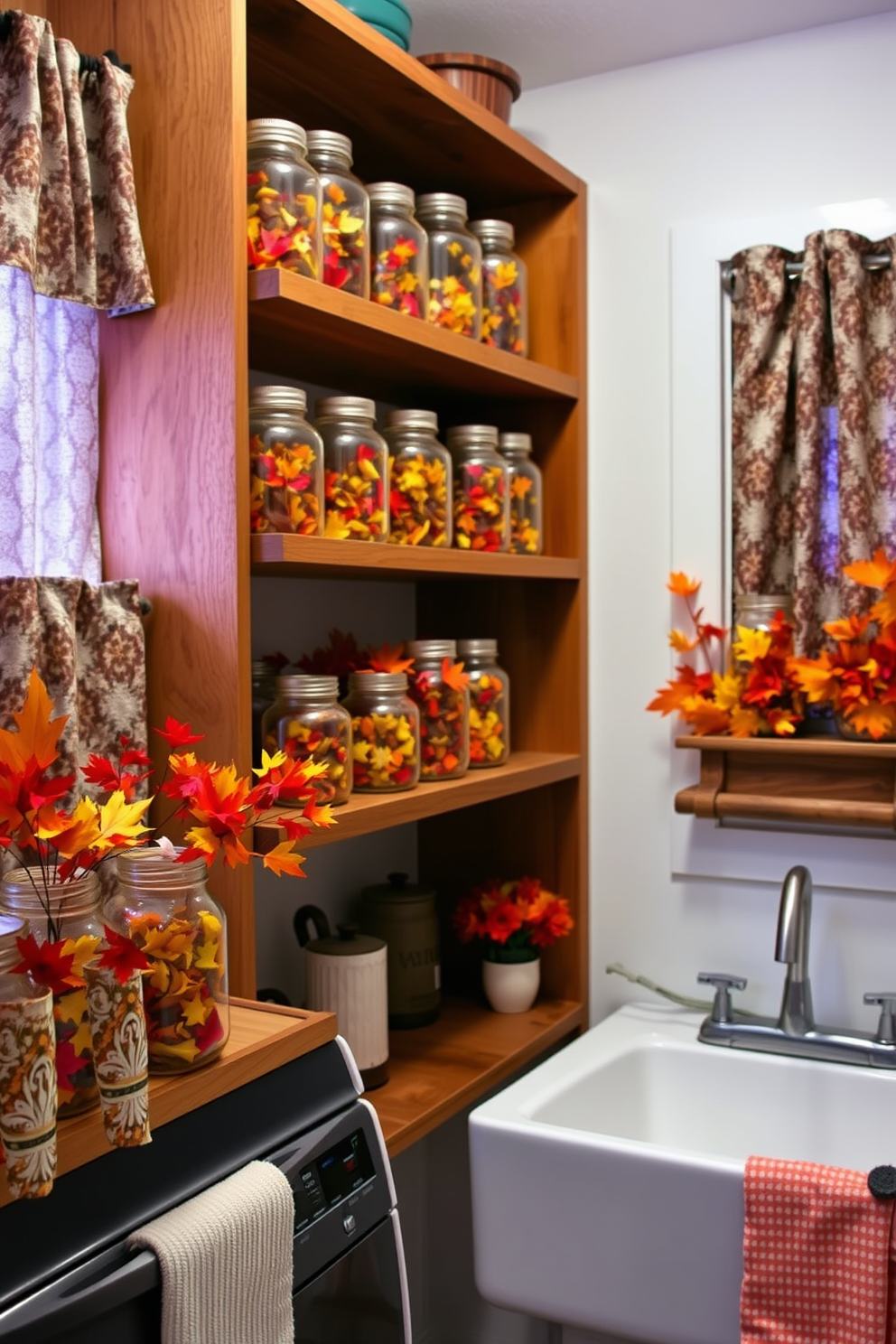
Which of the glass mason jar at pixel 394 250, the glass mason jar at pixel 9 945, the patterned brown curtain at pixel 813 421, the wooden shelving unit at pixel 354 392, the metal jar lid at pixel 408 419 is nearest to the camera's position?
the glass mason jar at pixel 9 945

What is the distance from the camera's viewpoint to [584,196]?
2246mm

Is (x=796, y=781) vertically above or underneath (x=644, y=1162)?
above

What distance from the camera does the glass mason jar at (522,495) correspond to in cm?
212

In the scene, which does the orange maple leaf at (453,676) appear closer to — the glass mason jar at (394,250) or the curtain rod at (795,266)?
the glass mason jar at (394,250)

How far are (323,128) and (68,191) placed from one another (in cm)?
63

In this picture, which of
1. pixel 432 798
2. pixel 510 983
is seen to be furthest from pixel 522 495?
pixel 510 983

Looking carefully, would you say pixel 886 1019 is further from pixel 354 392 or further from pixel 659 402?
pixel 354 392

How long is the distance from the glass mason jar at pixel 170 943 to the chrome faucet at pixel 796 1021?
1078 mm

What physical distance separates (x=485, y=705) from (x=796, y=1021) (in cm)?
70

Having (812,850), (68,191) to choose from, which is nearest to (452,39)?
(68,191)

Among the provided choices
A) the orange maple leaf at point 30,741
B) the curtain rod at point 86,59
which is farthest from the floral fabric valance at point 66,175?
the orange maple leaf at point 30,741

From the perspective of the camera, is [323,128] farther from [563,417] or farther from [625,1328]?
[625,1328]

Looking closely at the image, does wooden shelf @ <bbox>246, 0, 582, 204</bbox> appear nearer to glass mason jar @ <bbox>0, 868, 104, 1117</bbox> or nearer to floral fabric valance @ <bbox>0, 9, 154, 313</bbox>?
floral fabric valance @ <bbox>0, 9, 154, 313</bbox>

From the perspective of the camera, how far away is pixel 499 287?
2064 millimetres
